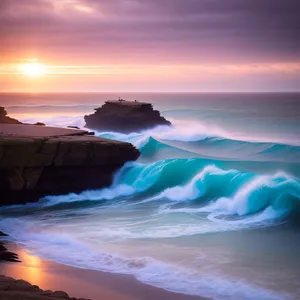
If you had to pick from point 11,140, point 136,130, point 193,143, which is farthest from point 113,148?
point 136,130

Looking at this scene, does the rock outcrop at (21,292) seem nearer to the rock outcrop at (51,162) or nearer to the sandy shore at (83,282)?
the sandy shore at (83,282)

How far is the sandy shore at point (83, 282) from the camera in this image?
5.88 metres

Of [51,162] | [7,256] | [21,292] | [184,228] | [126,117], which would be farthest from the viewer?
[126,117]

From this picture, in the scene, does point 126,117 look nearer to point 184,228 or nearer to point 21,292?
point 184,228

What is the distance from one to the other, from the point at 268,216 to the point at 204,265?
117 inches

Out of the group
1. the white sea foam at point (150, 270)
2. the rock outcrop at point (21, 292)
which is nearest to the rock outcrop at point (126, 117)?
the white sea foam at point (150, 270)

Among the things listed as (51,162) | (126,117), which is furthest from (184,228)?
(126,117)

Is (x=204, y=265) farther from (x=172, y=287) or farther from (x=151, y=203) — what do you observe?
(x=151, y=203)

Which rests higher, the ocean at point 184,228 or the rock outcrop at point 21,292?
the ocean at point 184,228

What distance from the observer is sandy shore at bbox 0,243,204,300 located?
588 centimetres

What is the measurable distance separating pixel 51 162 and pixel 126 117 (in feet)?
50.3

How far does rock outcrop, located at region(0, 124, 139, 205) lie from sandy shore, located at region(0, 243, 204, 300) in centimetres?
424

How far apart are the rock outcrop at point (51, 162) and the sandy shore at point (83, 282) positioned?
4243 mm

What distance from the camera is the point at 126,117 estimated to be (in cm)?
2655
